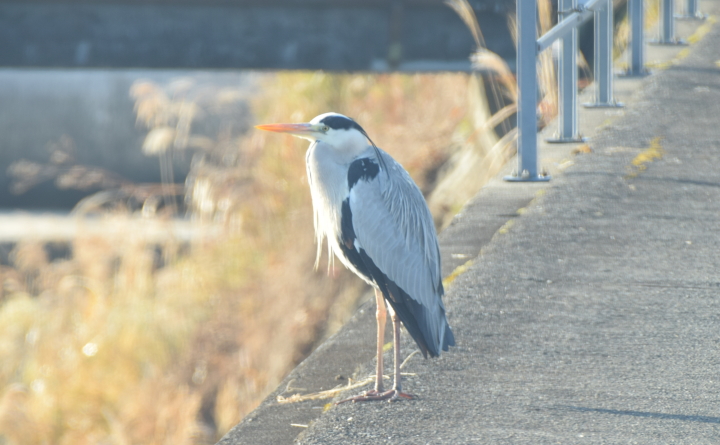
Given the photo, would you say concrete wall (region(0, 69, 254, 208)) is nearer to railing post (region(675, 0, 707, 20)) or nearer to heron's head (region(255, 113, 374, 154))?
railing post (region(675, 0, 707, 20))

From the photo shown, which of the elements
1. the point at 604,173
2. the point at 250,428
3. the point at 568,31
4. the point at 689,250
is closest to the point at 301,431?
the point at 250,428

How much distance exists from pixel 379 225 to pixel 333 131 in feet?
0.98

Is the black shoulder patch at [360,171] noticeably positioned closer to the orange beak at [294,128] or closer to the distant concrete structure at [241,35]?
the orange beak at [294,128]

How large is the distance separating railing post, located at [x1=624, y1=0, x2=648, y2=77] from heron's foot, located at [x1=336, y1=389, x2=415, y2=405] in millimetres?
3812

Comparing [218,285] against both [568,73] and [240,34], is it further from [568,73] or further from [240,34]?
[568,73]

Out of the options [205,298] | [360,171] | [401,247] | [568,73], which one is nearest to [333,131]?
[360,171]

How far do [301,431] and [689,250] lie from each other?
1758mm

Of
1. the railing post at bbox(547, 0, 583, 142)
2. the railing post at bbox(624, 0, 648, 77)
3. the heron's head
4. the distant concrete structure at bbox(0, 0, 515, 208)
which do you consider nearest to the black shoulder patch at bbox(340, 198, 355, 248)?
the heron's head

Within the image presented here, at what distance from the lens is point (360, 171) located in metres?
2.41

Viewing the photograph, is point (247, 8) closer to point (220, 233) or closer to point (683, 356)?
point (220, 233)

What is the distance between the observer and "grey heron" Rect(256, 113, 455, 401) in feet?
7.73

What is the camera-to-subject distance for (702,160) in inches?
167

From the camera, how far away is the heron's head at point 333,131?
2.43m

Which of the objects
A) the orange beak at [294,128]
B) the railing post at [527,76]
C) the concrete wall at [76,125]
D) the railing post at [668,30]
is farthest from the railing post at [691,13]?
the concrete wall at [76,125]
